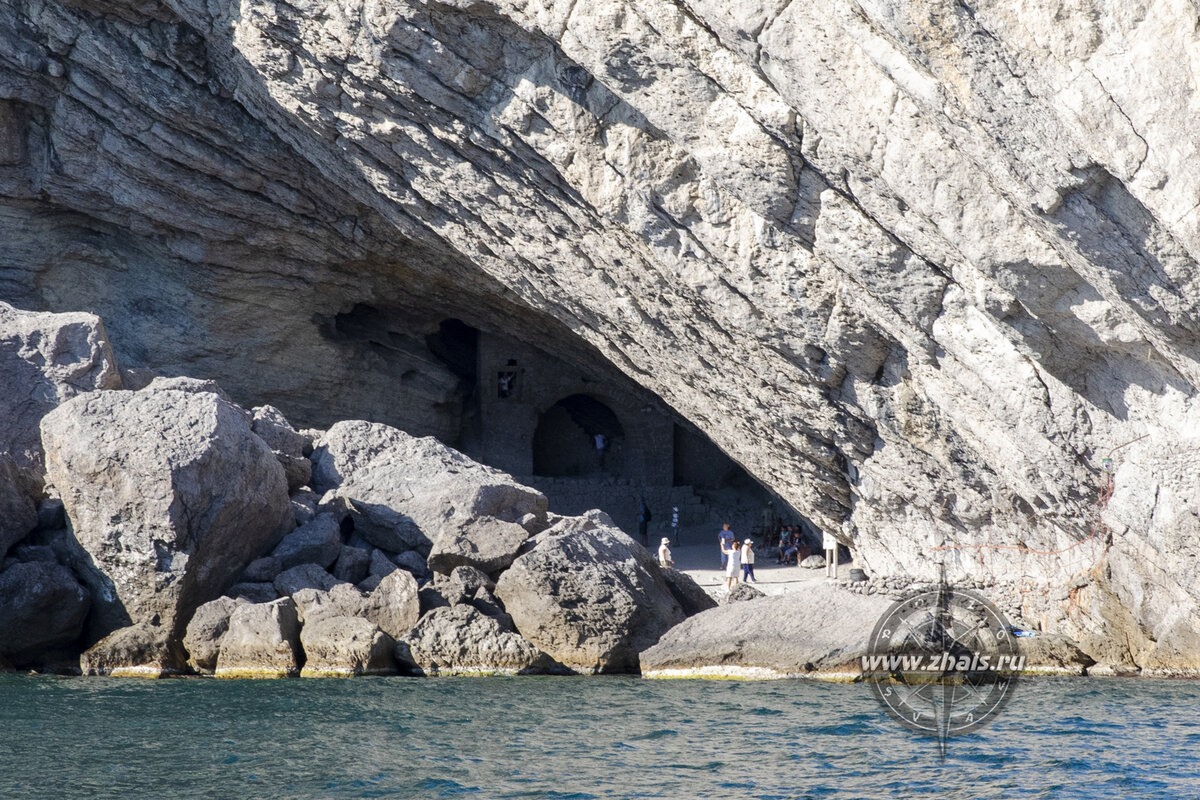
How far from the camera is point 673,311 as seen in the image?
14453mm

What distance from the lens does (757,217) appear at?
12305 millimetres

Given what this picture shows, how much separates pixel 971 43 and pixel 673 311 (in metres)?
6.29

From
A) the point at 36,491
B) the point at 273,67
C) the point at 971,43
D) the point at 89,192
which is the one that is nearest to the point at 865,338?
the point at 971,43

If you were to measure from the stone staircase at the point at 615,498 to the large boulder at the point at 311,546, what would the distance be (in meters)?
9.43

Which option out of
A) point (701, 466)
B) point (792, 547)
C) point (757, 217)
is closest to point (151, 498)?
point (757, 217)

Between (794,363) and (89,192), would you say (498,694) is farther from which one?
(89,192)

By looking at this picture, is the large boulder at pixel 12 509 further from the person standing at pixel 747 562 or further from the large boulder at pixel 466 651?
the person standing at pixel 747 562

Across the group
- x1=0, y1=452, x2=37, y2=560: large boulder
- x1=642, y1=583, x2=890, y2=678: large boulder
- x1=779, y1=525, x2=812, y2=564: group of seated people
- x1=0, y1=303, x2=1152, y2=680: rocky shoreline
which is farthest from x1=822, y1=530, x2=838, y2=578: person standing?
x1=0, y1=452, x2=37, y2=560: large boulder

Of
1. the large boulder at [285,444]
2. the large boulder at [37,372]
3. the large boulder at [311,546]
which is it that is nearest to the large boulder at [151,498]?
the large boulder at [311,546]

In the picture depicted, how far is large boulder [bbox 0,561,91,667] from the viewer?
12.5 meters

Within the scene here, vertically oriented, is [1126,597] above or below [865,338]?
below

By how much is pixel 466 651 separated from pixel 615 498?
37.2 feet

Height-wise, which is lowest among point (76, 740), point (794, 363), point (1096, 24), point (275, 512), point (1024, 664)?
point (76, 740)

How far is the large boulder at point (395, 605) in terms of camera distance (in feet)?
41.5
